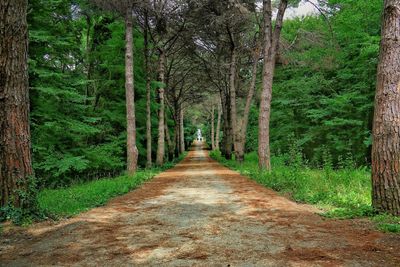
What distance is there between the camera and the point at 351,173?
995 centimetres

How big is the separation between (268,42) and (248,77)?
1505cm

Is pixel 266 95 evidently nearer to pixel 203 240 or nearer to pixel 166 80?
→ pixel 203 240

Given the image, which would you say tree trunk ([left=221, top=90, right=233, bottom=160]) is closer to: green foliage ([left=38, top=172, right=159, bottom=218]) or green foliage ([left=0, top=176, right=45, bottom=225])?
green foliage ([left=38, top=172, right=159, bottom=218])

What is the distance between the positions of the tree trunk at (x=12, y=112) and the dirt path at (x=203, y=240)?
1.07 m

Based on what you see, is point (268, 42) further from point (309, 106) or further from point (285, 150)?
point (285, 150)

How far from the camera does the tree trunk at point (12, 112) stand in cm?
600

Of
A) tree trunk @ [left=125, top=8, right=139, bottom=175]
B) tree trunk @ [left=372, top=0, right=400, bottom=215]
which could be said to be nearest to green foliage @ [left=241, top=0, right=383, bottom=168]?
tree trunk @ [left=372, top=0, right=400, bottom=215]

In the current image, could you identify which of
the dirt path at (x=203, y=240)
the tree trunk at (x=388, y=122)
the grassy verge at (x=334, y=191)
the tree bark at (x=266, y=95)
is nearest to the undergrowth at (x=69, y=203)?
the dirt path at (x=203, y=240)

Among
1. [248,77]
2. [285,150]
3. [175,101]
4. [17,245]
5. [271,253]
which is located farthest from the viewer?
[175,101]

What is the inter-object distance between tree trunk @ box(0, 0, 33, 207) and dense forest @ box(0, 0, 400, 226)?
0.06ft

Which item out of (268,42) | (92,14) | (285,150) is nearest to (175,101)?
(285,150)

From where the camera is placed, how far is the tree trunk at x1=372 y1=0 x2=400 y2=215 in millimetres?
5770

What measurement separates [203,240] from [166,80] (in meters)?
24.5

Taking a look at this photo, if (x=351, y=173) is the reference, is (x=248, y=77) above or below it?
above
